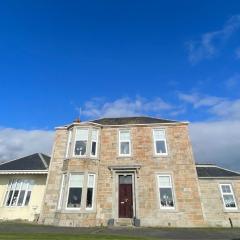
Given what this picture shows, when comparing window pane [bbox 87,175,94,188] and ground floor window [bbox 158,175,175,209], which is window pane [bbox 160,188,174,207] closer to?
ground floor window [bbox 158,175,175,209]

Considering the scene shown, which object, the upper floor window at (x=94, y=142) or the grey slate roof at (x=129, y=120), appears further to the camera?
the grey slate roof at (x=129, y=120)

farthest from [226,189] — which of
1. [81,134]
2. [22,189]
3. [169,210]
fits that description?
[22,189]

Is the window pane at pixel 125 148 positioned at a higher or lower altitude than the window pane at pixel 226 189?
higher

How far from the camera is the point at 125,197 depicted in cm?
1841

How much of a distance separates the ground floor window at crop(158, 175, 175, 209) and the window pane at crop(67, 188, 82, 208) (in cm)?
599

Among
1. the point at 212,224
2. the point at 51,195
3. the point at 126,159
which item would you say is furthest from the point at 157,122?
the point at 51,195

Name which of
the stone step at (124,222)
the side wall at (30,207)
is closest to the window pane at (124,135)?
the stone step at (124,222)

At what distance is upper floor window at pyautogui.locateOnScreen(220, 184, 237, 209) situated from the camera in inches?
733

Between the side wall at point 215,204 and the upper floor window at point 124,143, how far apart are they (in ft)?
20.6

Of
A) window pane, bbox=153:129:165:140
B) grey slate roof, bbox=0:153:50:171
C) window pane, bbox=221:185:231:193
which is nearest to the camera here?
window pane, bbox=221:185:231:193

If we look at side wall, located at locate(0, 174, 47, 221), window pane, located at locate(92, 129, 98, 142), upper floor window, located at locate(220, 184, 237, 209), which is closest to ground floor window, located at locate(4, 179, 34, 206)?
side wall, located at locate(0, 174, 47, 221)

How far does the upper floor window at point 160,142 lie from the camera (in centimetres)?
1979

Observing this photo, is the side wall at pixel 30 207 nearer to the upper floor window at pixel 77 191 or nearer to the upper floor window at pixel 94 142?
the upper floor window at pixel 77 191

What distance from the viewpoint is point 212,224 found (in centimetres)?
1800
